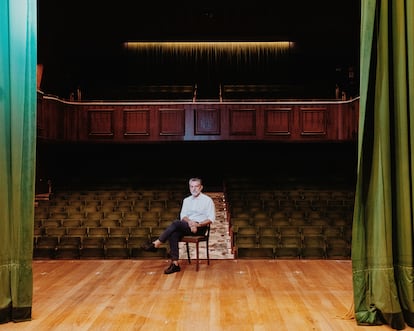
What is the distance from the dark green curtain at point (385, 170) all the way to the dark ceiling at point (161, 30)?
4.61m

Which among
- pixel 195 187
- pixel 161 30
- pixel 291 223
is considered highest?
pixel 161 30

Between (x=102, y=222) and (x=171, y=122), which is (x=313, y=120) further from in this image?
(x=102, y=222)

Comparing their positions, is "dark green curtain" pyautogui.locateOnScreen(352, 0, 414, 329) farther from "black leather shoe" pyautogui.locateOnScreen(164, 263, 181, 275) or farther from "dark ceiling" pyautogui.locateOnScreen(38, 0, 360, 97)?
"dark ceiling" pyautogui.locateOnScreen(38, 0, 360, 97)

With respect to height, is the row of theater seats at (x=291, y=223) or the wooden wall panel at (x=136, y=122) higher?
the wooden wall panel at (x=136, y=122)

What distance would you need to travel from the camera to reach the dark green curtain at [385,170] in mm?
1887

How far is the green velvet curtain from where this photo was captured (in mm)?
1960

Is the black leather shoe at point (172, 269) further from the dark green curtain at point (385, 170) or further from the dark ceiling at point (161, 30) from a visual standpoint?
the dark ceiling at point (161, 30)

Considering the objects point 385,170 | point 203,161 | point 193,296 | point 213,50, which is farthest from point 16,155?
point 213,50

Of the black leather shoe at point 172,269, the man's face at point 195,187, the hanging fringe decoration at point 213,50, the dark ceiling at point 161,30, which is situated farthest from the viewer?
the hanging fringe decoration at point 213,50

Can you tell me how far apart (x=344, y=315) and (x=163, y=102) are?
208 inches

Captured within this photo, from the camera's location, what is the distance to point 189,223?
307cm

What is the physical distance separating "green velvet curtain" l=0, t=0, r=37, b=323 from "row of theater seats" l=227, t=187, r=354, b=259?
1992mm

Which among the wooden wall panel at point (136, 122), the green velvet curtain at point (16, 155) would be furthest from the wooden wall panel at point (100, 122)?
the green velvet curtain at point (16, 155)

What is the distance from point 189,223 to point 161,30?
508 cm
